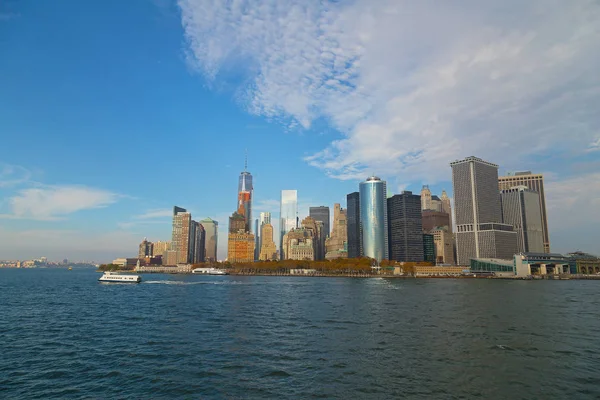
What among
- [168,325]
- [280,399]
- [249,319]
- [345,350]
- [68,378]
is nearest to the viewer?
[280,399]

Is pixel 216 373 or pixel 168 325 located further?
pixel 168 325

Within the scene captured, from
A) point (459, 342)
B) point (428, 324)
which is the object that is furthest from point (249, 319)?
point (459, 342)

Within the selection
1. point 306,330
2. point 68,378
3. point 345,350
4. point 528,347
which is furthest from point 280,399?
point 528,347

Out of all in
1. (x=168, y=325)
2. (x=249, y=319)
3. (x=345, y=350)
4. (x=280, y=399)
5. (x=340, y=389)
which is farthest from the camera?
(x=249, y=319)

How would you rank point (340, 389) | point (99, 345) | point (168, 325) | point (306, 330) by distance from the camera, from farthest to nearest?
1. point (168, 325)
2. point (306, 330)
3. point (99, 345)
4. point (340, 389)

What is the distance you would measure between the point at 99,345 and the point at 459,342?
42.8 meters

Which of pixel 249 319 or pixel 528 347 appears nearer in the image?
pixel 528 347

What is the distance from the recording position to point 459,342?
4619cm

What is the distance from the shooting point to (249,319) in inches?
2530

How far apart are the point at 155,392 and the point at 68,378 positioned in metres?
9.51

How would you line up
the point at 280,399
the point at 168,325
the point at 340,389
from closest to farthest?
the point at 280,399 → the point at 340,389 → the point at 168,325

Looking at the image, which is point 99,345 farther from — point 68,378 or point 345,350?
point 345,350

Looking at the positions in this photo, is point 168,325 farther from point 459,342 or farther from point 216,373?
point 459,342

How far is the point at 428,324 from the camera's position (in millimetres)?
58812
